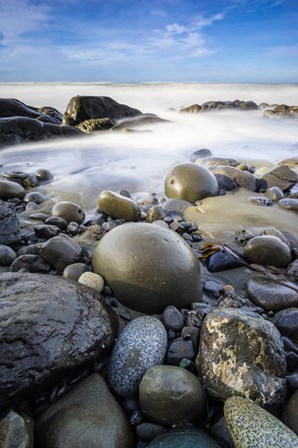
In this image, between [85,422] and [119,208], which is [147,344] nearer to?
[85,422]

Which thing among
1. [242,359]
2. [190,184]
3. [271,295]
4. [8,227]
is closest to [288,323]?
[271,295]

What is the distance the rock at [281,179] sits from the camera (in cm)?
542

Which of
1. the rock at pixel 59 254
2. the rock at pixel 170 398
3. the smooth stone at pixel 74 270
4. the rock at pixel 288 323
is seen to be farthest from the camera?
the rock at pixel 59 254

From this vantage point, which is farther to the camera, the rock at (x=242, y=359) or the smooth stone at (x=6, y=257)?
the smooth stone at (x=6, y=257)

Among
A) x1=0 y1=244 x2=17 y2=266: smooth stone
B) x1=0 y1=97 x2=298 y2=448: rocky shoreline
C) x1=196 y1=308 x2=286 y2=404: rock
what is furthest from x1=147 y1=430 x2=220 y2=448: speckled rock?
x1=0 y1=244 x2=17 y2=266: smooth stone

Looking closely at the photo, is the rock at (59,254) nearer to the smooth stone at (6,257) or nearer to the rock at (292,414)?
the smooth stone at (6,257)

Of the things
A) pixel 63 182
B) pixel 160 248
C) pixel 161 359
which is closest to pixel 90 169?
pixel 63 182

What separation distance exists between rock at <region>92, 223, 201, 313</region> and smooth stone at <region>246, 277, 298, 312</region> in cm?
46

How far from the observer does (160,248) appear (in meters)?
2.45

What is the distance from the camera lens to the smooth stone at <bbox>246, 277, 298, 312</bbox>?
95.3 inches

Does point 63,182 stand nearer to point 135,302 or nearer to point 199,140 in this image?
point 135,302

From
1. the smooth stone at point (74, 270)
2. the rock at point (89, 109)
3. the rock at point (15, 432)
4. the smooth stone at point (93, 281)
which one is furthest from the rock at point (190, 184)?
the rock at point (89, 109)

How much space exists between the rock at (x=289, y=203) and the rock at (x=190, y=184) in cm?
98

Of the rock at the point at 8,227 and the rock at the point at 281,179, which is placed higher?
the rock at the point at 8,227
